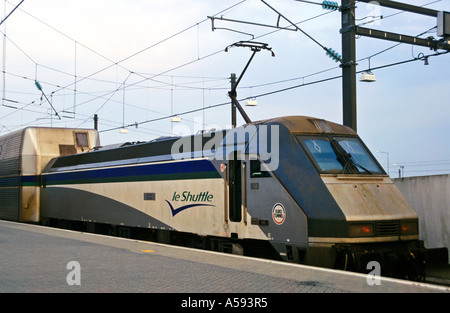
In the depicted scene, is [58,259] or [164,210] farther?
[164,210]

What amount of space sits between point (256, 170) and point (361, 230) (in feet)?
8.24

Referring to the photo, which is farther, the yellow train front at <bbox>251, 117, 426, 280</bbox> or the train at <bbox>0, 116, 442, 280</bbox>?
the train at <bbox>0, 116, 442, 280</bbox>

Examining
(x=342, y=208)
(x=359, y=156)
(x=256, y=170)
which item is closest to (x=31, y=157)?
(x=256, y=170)

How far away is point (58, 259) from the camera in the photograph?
10234mm

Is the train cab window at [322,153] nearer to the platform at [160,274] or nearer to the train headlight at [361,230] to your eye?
the train headlight at [361,230]

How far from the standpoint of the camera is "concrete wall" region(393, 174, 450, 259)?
14.3m

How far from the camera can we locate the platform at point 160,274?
24.4 ft

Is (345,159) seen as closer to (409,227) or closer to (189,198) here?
(409,227)

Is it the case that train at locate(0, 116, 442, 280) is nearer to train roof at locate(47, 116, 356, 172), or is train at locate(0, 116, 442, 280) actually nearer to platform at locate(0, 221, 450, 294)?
train roof at locate(47, 116, 356, 172)

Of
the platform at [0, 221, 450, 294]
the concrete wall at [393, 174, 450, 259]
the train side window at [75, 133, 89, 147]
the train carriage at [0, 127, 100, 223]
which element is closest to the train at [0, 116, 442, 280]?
the platform at [0, 221, 450, 294]

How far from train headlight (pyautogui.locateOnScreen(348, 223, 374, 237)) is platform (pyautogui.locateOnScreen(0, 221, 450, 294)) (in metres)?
1.15
